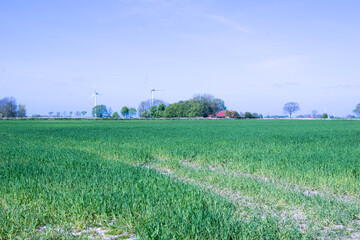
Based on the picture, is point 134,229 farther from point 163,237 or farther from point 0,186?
point 0,186

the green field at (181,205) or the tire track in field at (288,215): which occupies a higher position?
the green field at (181,205)

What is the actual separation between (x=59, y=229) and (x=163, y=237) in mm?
1873

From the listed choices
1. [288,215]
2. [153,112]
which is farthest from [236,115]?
[288,215]

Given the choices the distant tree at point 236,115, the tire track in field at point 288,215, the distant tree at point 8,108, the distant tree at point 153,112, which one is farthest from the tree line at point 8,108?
the tire track in field at point 288,215

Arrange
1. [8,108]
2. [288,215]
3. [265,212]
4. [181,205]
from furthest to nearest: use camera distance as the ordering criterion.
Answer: [8,108]
[265,212]
[288,215]
[181,205]

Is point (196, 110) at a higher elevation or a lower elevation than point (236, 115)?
higher

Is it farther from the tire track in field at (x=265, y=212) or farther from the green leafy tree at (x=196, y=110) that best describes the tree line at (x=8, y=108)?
the tire track in field at (x=265, y=212)

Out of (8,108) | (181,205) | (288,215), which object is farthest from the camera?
(8,108)

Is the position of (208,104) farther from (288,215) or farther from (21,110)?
(288,215)

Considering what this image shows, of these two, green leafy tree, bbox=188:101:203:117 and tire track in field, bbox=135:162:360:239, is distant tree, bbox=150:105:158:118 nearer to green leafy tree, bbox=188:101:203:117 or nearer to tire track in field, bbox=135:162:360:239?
green leafy tree, bbox=188:101:203:117

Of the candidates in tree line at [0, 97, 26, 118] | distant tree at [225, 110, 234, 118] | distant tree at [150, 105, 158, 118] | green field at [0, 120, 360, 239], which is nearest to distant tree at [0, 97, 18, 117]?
tree line at [0, 97, 26, 118]

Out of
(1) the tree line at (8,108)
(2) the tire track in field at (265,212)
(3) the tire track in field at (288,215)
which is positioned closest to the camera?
(3) the tire track in field at (288,215)

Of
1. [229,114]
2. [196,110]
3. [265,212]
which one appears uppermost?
[196,110]

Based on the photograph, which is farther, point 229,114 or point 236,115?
point 236,115
